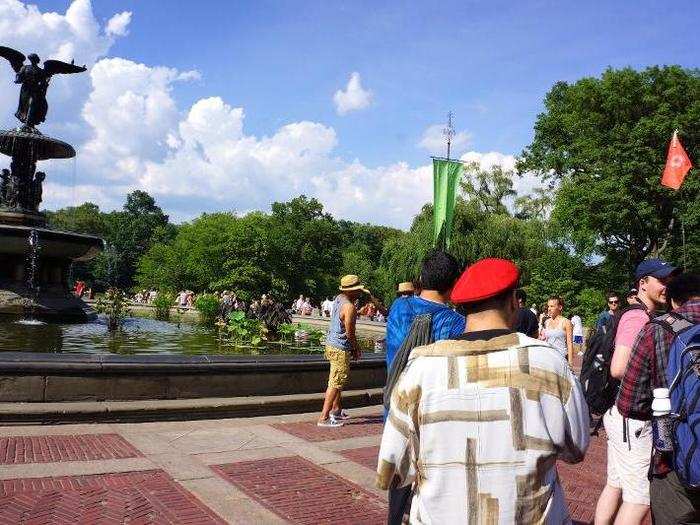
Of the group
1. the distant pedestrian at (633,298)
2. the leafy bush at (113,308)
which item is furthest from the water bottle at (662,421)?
the leafy bush at (113,308)

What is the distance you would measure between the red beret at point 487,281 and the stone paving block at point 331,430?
505cm

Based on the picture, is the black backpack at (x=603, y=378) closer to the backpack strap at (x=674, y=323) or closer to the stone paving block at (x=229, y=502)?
the backpack strap at (x=674, y=323)

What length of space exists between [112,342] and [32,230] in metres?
3.95

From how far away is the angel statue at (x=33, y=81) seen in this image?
17.1 m

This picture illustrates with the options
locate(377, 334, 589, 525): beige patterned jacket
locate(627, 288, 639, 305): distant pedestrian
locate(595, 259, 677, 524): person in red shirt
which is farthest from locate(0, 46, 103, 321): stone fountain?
locate(377, 334, 589, 525): beige patterned jacket

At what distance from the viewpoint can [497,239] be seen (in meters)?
36.8

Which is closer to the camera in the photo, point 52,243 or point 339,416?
point 339,416

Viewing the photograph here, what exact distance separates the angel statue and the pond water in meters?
6.17

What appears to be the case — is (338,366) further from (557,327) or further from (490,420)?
(490,420)

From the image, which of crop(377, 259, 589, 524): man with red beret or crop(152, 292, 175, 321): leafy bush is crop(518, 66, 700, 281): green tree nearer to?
crop(152, 292, 175, 321): leafy bush

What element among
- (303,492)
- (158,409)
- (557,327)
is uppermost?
(557,327)

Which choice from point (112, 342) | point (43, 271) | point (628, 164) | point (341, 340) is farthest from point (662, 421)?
point (628, 164)

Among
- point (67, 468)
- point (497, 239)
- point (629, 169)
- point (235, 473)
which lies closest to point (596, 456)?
point (235, 473)

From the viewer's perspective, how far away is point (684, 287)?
3.22 m
